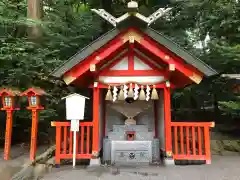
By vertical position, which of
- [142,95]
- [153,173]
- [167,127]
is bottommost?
[153,173]

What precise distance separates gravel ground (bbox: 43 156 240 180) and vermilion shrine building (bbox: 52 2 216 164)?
439mm

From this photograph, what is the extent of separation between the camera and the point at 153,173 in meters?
5.19

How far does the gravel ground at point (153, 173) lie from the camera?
16.0 feet

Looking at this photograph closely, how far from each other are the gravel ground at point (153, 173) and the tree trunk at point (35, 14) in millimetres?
5490

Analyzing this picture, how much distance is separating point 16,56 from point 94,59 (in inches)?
112

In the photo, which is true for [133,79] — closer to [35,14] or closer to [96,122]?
[96,122]

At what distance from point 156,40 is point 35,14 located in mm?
5694

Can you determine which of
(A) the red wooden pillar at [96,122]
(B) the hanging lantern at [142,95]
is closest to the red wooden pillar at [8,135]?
(A) the red wooden pillar at [96,122]

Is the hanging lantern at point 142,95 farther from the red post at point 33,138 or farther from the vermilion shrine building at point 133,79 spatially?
the red post at point 33,138

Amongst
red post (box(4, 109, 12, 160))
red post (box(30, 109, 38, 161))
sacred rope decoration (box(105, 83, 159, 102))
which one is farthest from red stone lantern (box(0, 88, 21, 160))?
sacred rope decoration (box(105, 83, 159, 102))

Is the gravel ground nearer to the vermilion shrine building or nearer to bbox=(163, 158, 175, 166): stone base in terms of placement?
bbox=(163, 158, 175, 166): stone base

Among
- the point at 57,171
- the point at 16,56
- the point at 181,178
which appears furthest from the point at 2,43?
the point at 181,178

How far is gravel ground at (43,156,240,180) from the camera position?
487 centimetres

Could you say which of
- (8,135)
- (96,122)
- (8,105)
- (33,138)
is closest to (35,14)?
(8,105)
